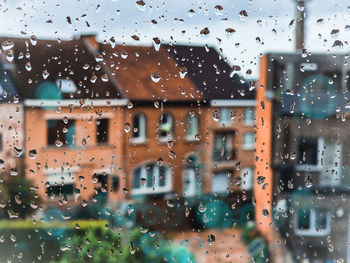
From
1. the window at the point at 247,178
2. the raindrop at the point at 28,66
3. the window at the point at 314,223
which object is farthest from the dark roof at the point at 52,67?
the window at the point at 314,223

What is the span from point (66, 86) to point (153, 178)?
0.83ft

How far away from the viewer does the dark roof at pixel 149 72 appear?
2.19 feet

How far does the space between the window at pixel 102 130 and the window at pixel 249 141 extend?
28 centimetres

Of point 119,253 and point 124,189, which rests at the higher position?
point 124,189

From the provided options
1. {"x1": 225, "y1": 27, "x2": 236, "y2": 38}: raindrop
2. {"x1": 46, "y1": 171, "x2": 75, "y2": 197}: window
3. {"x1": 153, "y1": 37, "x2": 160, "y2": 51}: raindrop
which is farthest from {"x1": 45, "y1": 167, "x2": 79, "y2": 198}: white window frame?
{"x1": 225, "y1": 27, "x2": 236, "y2": 38}: raindrop

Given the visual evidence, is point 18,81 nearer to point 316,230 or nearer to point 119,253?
point 119,253

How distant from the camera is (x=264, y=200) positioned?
707 mm

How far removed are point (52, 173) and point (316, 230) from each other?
57cm

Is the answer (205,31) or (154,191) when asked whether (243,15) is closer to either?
(205,31)

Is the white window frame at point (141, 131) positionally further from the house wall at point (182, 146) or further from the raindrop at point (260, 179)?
the raindrop at point (260, 179)

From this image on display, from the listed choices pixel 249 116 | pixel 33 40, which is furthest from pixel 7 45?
pixel 249 116

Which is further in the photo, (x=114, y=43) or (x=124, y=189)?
(x=124, y=189)

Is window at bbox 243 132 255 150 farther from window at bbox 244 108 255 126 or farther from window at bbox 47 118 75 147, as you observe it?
window at bbox 47 118 75 147

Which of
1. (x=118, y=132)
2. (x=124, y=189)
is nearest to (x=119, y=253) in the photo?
(x=124, y=189)
